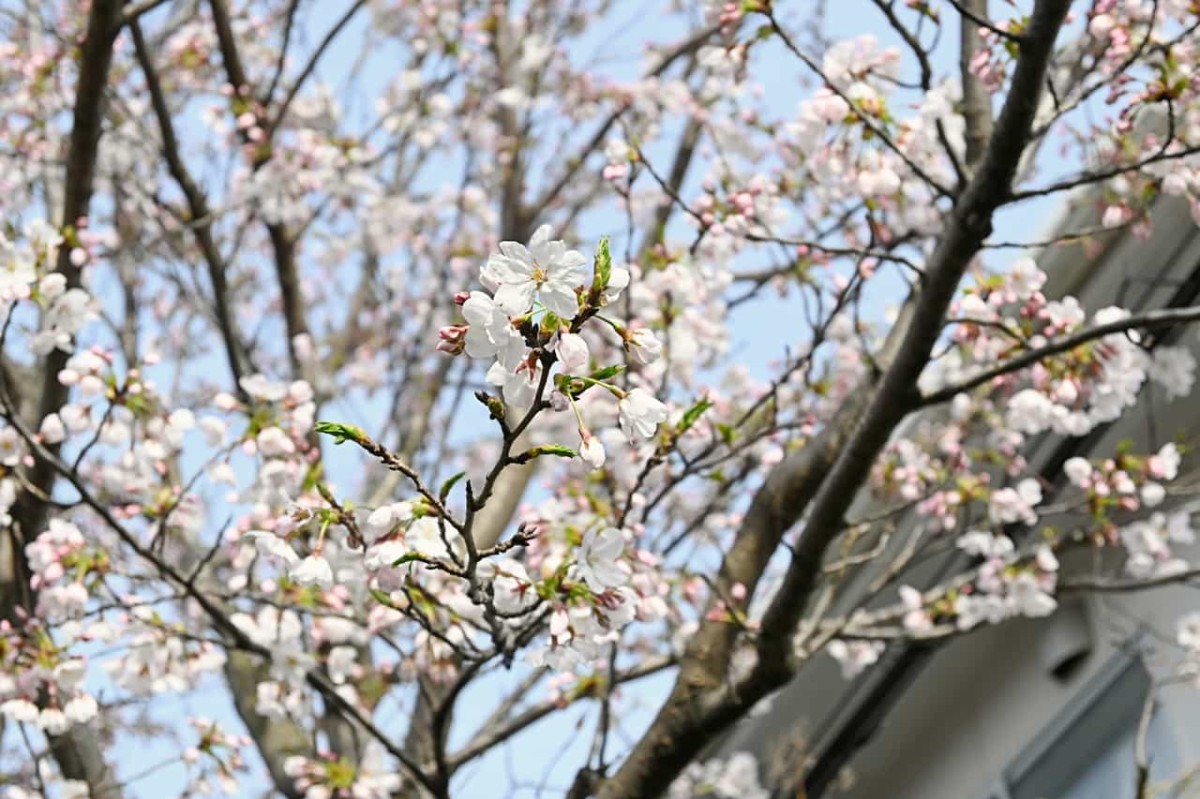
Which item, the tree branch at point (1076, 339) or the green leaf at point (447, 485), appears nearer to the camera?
the green leaf at point (447, 485)

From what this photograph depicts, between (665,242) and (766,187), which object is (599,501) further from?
(766,187)

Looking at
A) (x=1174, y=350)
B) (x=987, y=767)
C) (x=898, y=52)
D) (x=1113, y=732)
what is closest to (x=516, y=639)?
(x=898, y=52)

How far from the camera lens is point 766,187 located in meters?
3.44

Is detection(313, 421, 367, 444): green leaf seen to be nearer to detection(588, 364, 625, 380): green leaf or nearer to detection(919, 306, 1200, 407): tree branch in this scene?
detection(588, 364, 625, 380): green leaf

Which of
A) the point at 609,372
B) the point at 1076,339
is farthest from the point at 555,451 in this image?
the point at 1076,339

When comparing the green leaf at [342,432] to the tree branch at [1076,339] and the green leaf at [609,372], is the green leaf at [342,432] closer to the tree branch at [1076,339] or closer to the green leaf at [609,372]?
the green leaf at [609,372]

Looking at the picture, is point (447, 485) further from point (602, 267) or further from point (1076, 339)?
point (1076, 339)

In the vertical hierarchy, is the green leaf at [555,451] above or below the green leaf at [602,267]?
below

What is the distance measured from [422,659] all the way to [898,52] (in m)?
1.96

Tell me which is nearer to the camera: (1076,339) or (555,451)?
(555,451)

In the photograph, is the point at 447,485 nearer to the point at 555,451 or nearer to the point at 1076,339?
the point at 555,451

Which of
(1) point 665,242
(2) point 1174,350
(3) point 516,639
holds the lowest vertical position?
(3) point 516,639

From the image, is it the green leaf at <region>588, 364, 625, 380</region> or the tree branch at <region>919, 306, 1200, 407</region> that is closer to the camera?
the green leaf at <region>588, 364, 625, 380</region>

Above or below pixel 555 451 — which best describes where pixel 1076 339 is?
above
